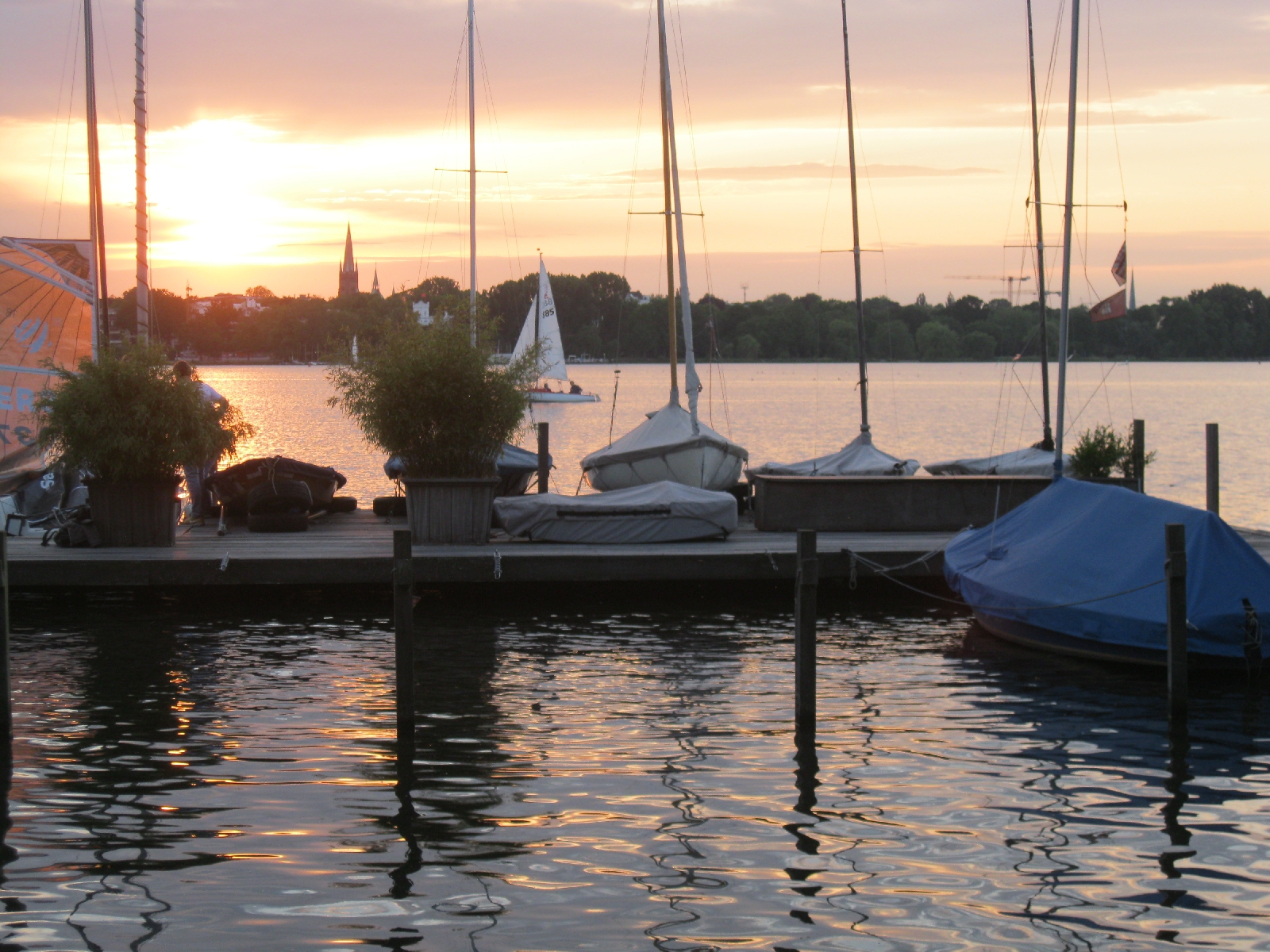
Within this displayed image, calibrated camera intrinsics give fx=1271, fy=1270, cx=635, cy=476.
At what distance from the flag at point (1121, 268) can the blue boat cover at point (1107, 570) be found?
553 cm

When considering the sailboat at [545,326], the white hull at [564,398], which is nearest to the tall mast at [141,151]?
the sailboat at [545,326]

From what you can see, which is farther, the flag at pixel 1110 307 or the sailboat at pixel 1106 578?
the flag at pixel 1110 307

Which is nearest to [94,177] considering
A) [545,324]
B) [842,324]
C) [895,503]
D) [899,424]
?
[895,503]

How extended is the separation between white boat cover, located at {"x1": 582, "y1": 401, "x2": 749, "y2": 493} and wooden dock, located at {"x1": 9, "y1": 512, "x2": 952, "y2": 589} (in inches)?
222

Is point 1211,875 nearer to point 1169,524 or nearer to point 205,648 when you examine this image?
point 1169,524

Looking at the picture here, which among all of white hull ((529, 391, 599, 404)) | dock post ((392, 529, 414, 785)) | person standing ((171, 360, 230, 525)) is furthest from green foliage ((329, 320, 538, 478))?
white hull ((529, 391, 599, 404))

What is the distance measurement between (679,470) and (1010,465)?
7150 millimetres

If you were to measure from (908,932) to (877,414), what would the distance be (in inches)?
3406

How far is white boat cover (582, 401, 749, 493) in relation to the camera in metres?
20.7

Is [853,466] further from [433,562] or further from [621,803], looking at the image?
[621,803]

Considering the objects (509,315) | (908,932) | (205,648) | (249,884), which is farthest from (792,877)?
(509,315)

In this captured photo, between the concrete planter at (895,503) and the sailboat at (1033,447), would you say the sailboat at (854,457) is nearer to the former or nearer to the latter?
the sailboat at (1033,447)

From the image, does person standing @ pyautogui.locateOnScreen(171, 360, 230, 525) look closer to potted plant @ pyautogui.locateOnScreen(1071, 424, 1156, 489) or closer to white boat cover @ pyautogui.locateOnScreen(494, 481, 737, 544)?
white boat cover @ pyautogui.locateOnScreen(494, 481, 737, 544)

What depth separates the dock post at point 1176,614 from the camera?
977 cm
